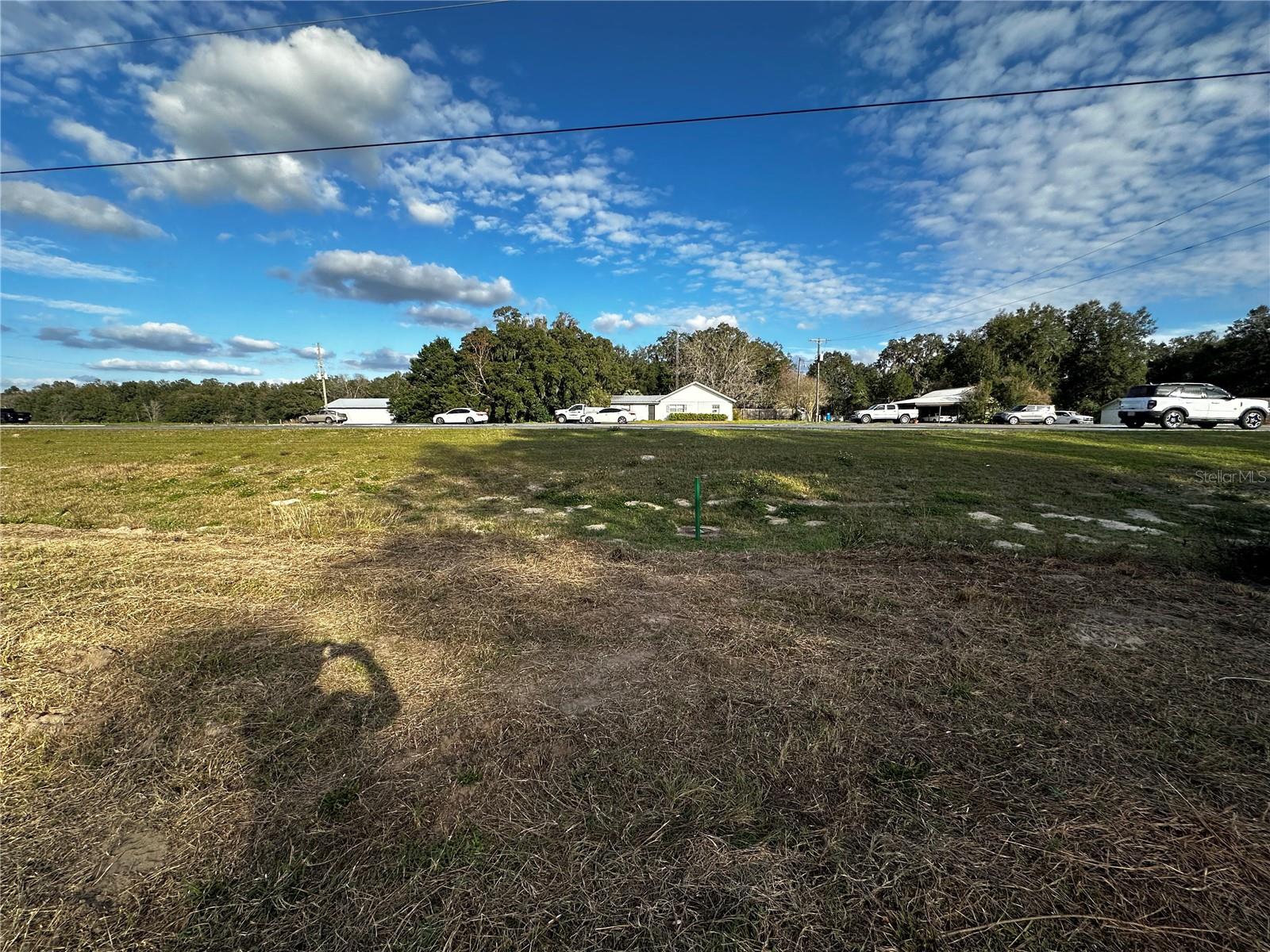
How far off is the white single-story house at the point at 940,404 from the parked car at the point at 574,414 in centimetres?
3332

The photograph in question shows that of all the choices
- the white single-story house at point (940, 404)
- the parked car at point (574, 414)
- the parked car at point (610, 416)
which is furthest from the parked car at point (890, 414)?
the parked car at point (574, 414)

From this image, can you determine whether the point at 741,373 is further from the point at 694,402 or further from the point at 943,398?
the point at 943,398

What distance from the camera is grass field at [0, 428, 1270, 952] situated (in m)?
1.53

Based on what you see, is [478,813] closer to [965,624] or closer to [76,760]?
[76,760]

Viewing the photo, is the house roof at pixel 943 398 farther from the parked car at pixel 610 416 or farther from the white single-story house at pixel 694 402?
the parked car at pixel 610 416

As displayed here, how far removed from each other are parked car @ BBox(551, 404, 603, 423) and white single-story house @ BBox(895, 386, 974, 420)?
109 feet

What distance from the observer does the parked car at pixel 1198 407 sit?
20484 mm

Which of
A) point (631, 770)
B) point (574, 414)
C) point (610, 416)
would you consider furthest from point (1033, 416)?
point (631, 770)

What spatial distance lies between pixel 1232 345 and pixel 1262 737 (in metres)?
71.7

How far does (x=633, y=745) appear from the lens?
2227 millimetres

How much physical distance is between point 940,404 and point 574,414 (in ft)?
133

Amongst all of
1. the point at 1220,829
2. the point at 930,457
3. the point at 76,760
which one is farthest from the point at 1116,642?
the point at 930,457

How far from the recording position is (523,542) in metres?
5.33

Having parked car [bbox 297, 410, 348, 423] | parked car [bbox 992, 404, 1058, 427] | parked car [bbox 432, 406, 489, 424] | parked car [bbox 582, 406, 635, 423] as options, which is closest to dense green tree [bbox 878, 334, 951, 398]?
parked car [bbox 992, 404, 1058, 427]
